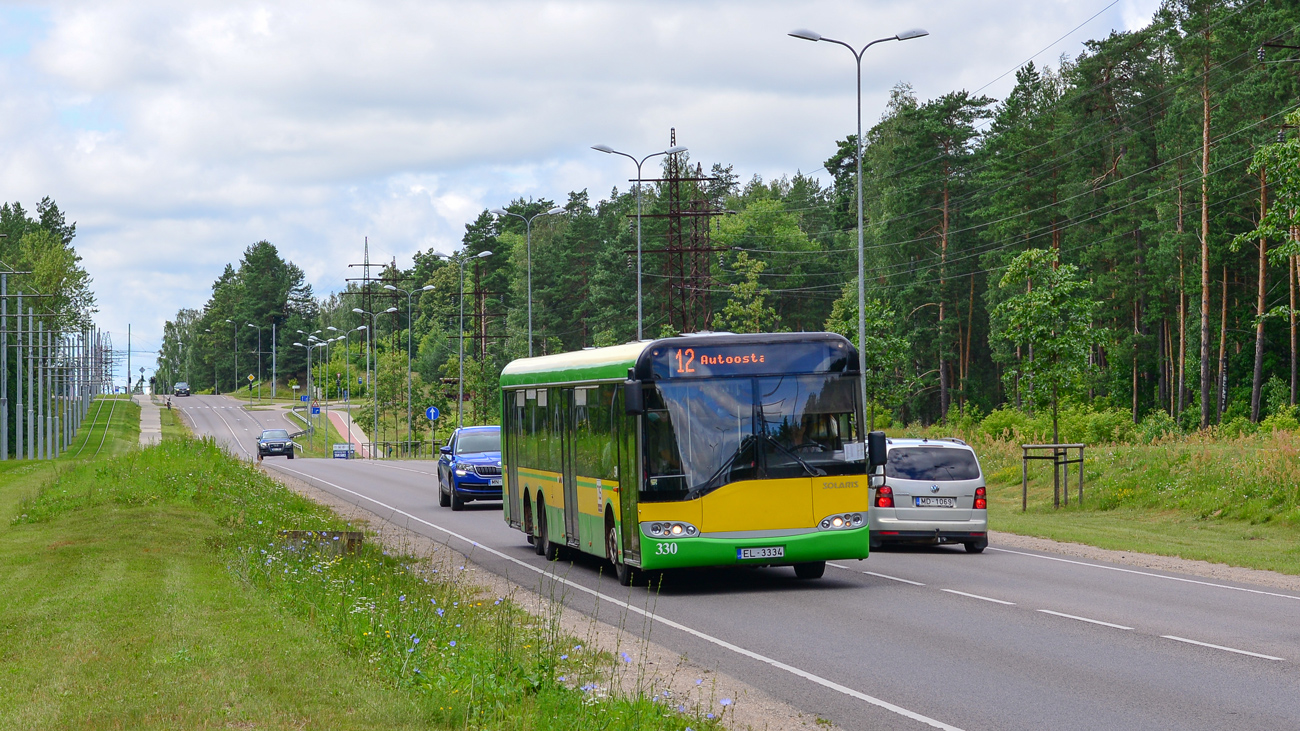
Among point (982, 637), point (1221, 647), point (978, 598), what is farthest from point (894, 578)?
point (1221, 647)

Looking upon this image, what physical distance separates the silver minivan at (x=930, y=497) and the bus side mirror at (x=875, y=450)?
4807mm

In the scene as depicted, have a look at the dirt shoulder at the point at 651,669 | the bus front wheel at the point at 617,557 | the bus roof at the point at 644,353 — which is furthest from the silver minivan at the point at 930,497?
the dirt shoulder at the point at 651,669

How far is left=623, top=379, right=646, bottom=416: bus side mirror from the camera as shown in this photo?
53.5 feet

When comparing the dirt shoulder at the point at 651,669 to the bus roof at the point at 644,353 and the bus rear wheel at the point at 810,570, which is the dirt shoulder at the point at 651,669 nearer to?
the bus roof at the point at 644,353

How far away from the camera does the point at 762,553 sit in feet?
54.2

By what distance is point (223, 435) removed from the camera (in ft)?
410

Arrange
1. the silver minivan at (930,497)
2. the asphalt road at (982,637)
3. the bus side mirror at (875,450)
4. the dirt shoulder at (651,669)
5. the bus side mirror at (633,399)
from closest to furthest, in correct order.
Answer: the dirt shoulder at (651,669) < the asphalt road at (982,637) < the bus side mirror at (633,399) < the bus side mirror at (875,450) < the silver minivan at (930,497)

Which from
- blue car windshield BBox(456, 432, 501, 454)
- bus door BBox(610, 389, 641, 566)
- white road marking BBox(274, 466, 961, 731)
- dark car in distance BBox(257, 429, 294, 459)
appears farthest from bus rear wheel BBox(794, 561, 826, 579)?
dark car in distance BBox(257, 429, 294, 459)

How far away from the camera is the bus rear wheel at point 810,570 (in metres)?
18.2

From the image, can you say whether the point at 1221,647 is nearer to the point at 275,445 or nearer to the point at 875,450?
the point at 875,450

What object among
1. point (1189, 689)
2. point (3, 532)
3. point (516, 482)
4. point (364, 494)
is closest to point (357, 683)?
point (1189, 689)

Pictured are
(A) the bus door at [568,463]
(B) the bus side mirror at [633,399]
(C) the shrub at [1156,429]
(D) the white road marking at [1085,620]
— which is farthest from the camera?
(C) the shrub at [1156,429]

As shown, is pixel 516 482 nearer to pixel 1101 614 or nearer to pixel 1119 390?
pixel 1101 614

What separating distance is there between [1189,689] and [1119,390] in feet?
234
